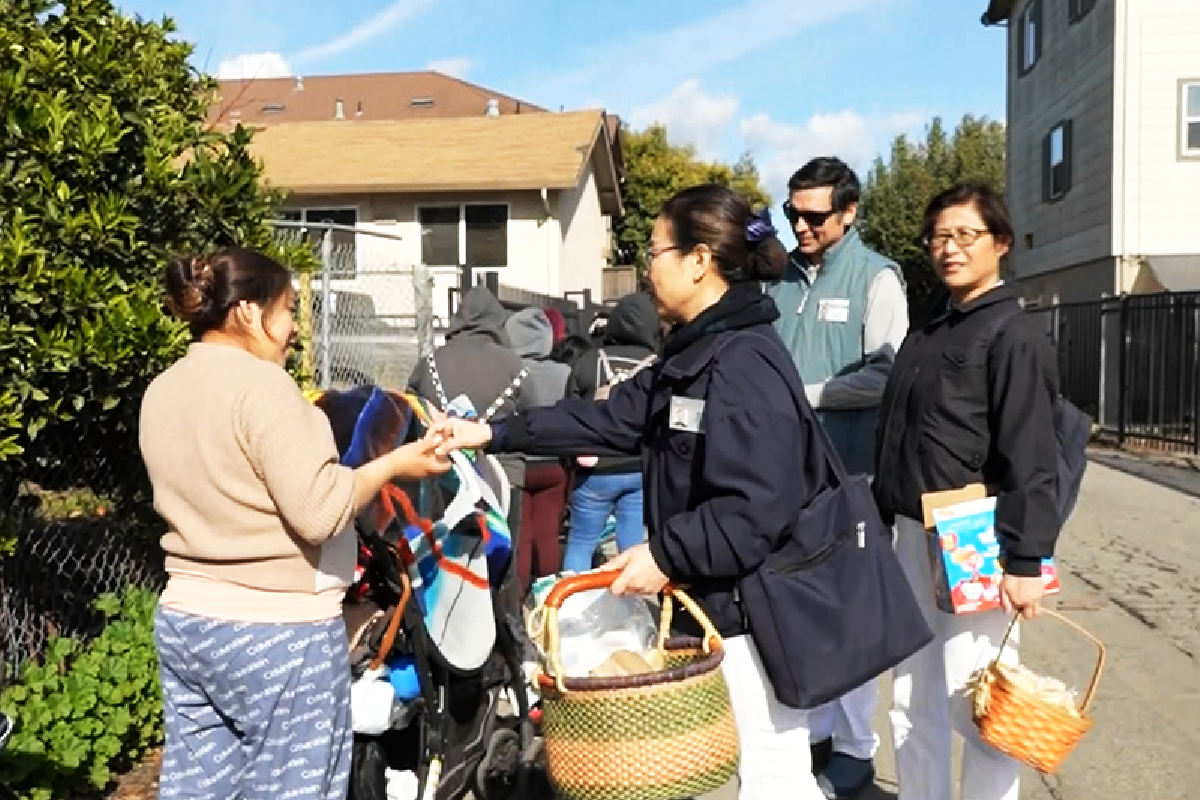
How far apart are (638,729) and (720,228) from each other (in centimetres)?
121

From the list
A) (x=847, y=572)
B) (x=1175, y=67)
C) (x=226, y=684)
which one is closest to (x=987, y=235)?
(x=847, y=572)

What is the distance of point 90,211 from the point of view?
4152 mm

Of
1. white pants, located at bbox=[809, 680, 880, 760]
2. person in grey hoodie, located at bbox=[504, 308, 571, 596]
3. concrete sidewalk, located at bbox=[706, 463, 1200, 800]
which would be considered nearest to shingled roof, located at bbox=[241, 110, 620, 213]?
concrete sidewalk, located at bbox=[706, 463, 1200, 800]

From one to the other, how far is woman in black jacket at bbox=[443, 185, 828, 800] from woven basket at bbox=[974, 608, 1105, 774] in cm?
61

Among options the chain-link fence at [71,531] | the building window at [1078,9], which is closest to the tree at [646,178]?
the building window at [1078,9]

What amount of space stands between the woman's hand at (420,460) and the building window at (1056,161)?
772 inches

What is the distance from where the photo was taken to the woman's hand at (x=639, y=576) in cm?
300

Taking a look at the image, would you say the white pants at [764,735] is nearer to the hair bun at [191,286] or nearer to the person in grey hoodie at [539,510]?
the hair bun at [191,286]

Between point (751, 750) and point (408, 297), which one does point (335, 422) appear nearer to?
point (751, 750)

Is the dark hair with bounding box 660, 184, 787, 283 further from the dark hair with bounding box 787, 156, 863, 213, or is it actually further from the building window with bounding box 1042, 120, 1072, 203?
the building window with bounding box 1042, 120, 1072, 203

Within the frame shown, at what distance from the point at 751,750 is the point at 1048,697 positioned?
89 centimetres

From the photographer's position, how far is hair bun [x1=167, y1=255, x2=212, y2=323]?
3.07 meters

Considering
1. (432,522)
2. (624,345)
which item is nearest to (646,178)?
(624,345)

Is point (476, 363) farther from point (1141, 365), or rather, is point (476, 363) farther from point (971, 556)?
point (1141, 365)
